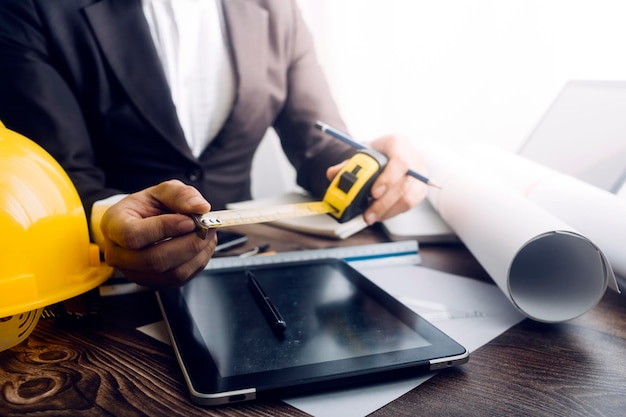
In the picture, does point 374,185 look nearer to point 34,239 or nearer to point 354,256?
point 354,256

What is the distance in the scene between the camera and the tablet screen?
425 mm

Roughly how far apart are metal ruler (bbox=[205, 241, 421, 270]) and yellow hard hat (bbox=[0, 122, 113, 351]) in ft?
0.55

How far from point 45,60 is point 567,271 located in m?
0.79

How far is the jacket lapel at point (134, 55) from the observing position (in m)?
0.85

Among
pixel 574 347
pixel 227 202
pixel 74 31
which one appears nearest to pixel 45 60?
pixel 74 31

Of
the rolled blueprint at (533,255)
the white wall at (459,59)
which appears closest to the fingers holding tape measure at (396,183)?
the rolled blueprint at (533,255)

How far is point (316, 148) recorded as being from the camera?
1038mm

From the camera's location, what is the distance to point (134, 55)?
872 mm

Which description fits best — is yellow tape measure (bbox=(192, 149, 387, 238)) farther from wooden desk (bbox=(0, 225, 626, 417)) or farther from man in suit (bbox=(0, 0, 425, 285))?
wooden desk (bbox=(0, 225, 626, 417))

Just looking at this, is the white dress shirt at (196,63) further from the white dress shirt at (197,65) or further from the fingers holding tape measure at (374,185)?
the fingers holding tape measure at (374,185)

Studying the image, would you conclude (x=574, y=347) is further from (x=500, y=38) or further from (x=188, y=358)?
(x=500, y=38)

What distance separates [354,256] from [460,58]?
0.75 meters

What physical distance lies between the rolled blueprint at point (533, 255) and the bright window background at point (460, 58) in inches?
18.8

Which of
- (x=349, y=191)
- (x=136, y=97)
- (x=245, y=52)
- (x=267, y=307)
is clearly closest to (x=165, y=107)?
(x=136, y=97)
